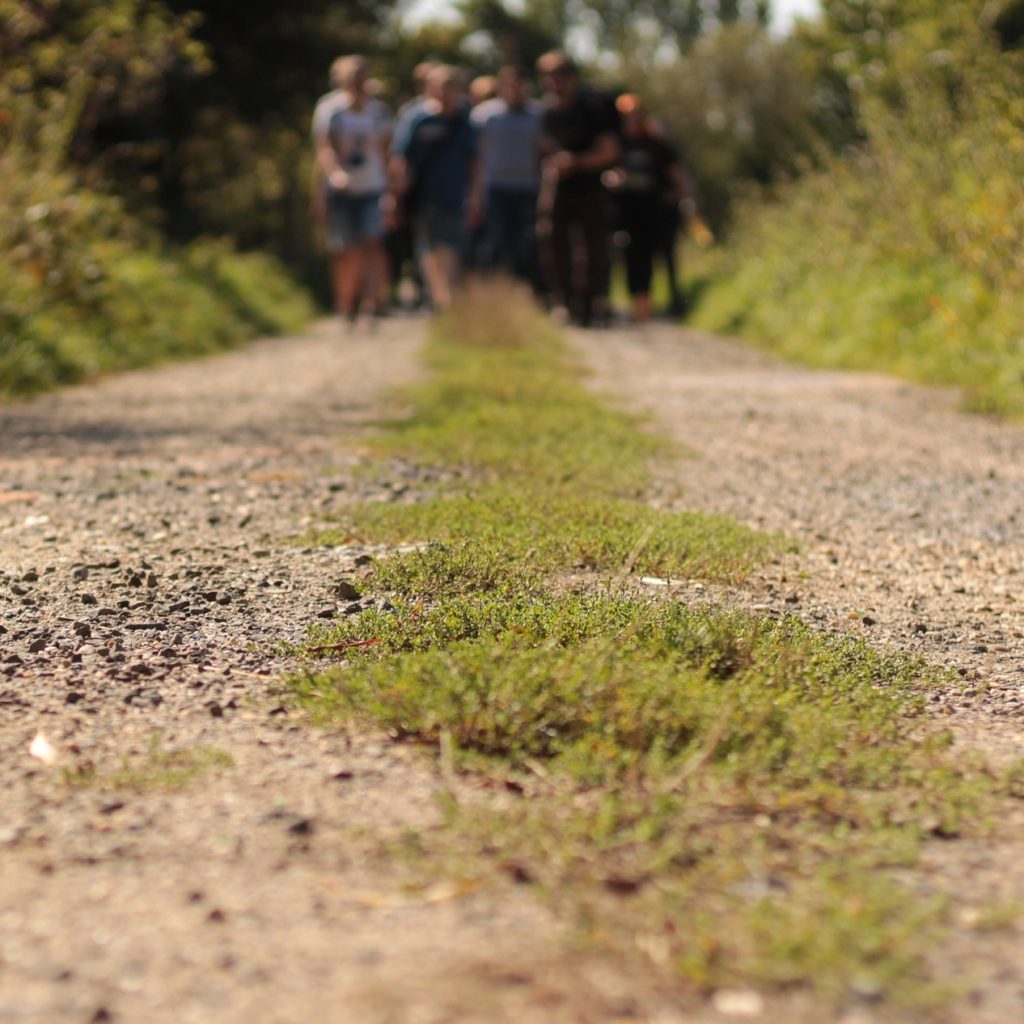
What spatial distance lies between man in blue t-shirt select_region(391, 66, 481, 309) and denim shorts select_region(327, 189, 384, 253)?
51 centimetres

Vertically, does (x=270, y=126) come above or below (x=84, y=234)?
above

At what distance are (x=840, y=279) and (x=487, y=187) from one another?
3134 mm

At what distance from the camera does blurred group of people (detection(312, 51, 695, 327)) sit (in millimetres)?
13680

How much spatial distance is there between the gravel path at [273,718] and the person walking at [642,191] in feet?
28.6

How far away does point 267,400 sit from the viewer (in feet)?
29.7

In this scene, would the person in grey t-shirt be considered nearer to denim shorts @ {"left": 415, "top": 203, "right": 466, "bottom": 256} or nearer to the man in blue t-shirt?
the man in blue t-shirt

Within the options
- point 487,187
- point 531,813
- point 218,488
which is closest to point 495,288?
point 487,187

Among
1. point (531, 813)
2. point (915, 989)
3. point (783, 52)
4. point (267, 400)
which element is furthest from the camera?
point (783, 52)

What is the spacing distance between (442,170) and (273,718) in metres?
11.8

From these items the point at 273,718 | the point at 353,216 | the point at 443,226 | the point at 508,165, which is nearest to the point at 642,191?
the point at 508,165

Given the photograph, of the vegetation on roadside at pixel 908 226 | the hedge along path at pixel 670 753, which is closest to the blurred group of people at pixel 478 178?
the vegetation on roadside at pixel 908 226

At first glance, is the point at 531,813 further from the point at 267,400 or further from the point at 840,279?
the point at 840,279

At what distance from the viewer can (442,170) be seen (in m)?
14.3

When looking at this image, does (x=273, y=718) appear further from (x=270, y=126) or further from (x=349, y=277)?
(x=270, y=126)
